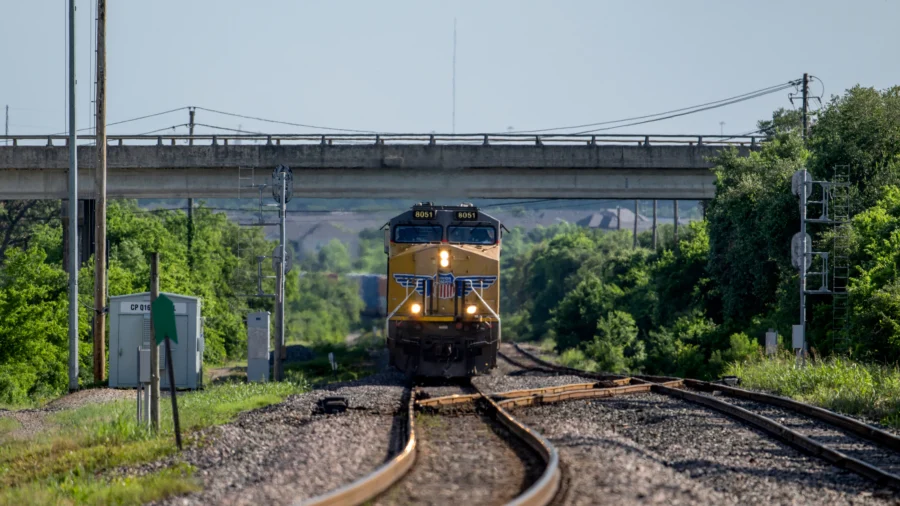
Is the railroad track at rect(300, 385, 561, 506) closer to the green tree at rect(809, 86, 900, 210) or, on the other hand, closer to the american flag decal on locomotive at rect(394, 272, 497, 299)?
the american flag decal on locomotive at rect(394, 272, 497, 299)

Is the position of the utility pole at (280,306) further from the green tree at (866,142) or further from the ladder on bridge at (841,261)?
the green tree at (866,142)

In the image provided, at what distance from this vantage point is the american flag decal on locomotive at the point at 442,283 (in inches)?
926

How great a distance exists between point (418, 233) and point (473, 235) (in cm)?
127

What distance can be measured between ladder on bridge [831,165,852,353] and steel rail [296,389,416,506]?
19.2 metres

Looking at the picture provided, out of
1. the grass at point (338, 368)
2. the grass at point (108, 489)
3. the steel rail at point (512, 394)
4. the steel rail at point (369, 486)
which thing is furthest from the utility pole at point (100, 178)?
the steel rail at point (369, 486)

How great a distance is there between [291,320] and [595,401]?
77.3 metres

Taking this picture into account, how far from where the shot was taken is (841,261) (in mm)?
31297

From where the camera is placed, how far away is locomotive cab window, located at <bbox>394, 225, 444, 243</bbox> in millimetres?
24250

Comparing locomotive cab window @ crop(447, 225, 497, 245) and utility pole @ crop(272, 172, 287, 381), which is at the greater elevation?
locomotive cab window @ crop(447, 225, 497, 245)

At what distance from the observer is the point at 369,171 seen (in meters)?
40.5

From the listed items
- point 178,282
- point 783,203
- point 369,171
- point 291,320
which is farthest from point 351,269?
point 783,203

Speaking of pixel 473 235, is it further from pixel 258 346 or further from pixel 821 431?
pixel 821 431

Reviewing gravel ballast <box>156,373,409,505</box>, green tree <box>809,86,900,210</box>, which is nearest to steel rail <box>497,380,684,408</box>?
gravel ballast <box>156,373,409,505</box>

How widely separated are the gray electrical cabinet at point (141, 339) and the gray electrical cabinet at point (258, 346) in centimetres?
183
